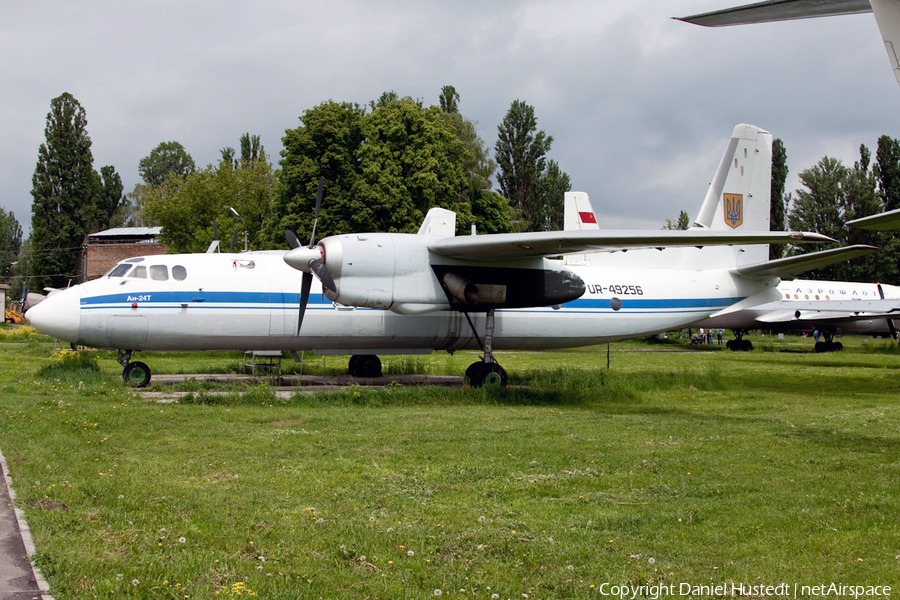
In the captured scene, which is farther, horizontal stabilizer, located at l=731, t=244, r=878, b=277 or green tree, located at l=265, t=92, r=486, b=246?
green tree, located at l=265, t=92, r=486, b=246

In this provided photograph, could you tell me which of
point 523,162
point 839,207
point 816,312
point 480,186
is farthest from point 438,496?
point 839,207

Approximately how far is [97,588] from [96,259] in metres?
72.4

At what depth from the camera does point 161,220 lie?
162ft

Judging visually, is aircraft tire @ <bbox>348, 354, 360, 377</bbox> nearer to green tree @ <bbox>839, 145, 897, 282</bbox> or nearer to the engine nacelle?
the engine nacelle

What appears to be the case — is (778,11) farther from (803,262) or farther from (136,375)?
(136,375)

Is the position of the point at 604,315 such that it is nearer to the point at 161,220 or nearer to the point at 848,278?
the point at 161,220

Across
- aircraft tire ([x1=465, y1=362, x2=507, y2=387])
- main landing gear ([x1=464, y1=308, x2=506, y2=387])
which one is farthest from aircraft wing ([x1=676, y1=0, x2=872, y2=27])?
aircraft tire ([x1=465, y1=362, x2=507, y2=387])

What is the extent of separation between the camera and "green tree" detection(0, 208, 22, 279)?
10988 centimetres

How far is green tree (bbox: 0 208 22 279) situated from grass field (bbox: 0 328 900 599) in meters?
113

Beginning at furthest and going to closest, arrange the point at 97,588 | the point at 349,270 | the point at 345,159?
the point at 345,159 → the point at 349,270 → the point at 97,588

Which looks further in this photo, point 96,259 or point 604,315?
point 96,259

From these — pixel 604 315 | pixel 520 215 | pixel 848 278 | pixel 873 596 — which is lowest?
pixel 873 596

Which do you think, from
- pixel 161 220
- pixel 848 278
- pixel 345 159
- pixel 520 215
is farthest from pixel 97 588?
pixel 848 278

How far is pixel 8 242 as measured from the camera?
117438 millimetres
